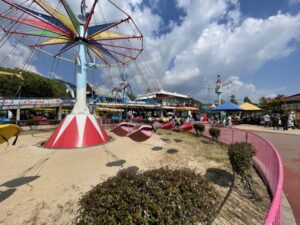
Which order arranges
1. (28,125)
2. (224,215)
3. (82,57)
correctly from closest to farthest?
(224,215), (82,57), (28,125)

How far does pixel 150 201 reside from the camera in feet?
7.41

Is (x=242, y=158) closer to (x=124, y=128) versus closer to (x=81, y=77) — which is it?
(x=124, y=128)

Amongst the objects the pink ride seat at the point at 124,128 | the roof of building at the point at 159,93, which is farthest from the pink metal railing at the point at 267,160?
the roof of building at the point at 159,93

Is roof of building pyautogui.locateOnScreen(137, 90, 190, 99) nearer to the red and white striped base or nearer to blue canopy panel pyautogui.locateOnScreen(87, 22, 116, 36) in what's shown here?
blue canopy panel pyautogui.locateOnScreen(87, 22, 116, 36)

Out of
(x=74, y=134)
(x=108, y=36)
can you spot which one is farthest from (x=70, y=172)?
(x=108, y=36)

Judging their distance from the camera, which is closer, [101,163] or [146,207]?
[146,207]

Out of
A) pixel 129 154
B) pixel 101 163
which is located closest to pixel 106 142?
pixel 129 154

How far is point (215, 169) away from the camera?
701cm

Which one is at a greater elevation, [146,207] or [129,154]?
[146,207]

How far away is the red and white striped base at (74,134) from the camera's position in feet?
35.6

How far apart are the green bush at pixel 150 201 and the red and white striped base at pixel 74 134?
9174 mm

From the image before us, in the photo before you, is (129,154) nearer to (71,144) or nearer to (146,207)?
(71,144)

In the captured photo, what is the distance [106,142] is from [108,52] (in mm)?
7097

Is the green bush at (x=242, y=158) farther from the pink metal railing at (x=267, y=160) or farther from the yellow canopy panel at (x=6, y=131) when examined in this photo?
the yellow canopy panel at (x=6, y=131)
